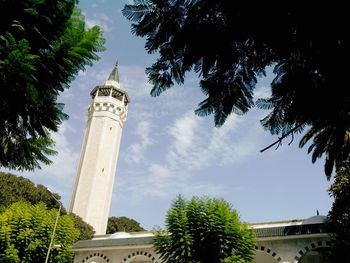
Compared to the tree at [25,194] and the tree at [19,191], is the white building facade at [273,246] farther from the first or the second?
the tree at [19,191]

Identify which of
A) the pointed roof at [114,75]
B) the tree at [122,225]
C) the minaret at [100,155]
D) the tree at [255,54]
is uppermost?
the pointed roof at [114,75]

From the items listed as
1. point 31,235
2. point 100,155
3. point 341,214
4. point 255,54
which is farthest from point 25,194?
point 255,54

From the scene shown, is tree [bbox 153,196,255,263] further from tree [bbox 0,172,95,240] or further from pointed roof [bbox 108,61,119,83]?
pointed roof [bbox 108,61,119,83]

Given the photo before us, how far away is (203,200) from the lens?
66.9 feet

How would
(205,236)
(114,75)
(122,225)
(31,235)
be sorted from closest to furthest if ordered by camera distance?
(205,236)
(31,235)
(122,225)
(114,75)

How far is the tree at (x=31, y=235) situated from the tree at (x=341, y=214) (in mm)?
17461

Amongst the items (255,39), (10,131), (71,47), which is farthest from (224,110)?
(10,131)

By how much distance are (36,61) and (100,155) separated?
41.0 metres

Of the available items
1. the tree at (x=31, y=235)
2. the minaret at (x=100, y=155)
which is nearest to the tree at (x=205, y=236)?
the tree at (x=31, y=235)

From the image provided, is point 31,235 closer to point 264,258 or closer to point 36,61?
point 264,258

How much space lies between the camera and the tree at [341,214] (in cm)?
1633

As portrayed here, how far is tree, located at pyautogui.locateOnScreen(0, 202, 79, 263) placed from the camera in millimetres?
23781

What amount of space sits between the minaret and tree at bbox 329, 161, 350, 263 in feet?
102

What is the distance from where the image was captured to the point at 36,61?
19.1 feet
